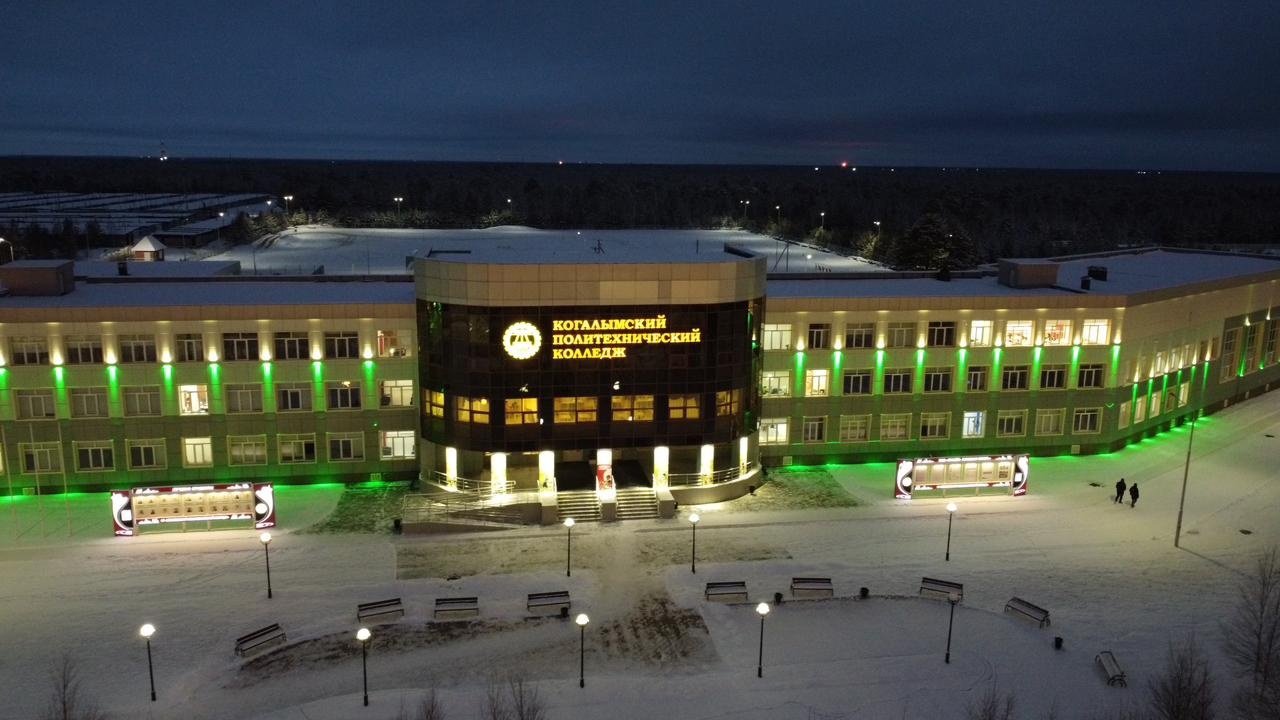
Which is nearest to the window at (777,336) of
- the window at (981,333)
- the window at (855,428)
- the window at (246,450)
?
the window at (855,428)

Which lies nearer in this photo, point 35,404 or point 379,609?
point 379,609

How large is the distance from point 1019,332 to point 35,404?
53.5 metres

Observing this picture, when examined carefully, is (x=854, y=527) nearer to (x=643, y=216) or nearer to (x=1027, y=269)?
(x=1027, y=269)

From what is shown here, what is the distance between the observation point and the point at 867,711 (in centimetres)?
3092

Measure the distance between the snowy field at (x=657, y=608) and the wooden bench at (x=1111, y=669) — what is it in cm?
56

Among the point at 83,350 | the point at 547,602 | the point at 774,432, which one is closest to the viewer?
the point at 547,602

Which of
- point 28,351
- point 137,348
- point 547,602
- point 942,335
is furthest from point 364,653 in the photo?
point 942,335

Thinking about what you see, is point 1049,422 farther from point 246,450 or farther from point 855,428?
point 246,450

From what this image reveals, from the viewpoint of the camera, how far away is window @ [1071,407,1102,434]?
57.5 meters

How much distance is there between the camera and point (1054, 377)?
56.7 metres

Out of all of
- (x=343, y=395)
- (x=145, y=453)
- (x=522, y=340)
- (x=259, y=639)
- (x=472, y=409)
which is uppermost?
(x=522, y=340)

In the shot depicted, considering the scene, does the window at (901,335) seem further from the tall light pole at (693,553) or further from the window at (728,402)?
the tall light pole at (693,553)

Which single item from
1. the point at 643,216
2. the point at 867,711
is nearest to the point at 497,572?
the point at 867,711

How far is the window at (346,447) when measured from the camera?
168 ft
